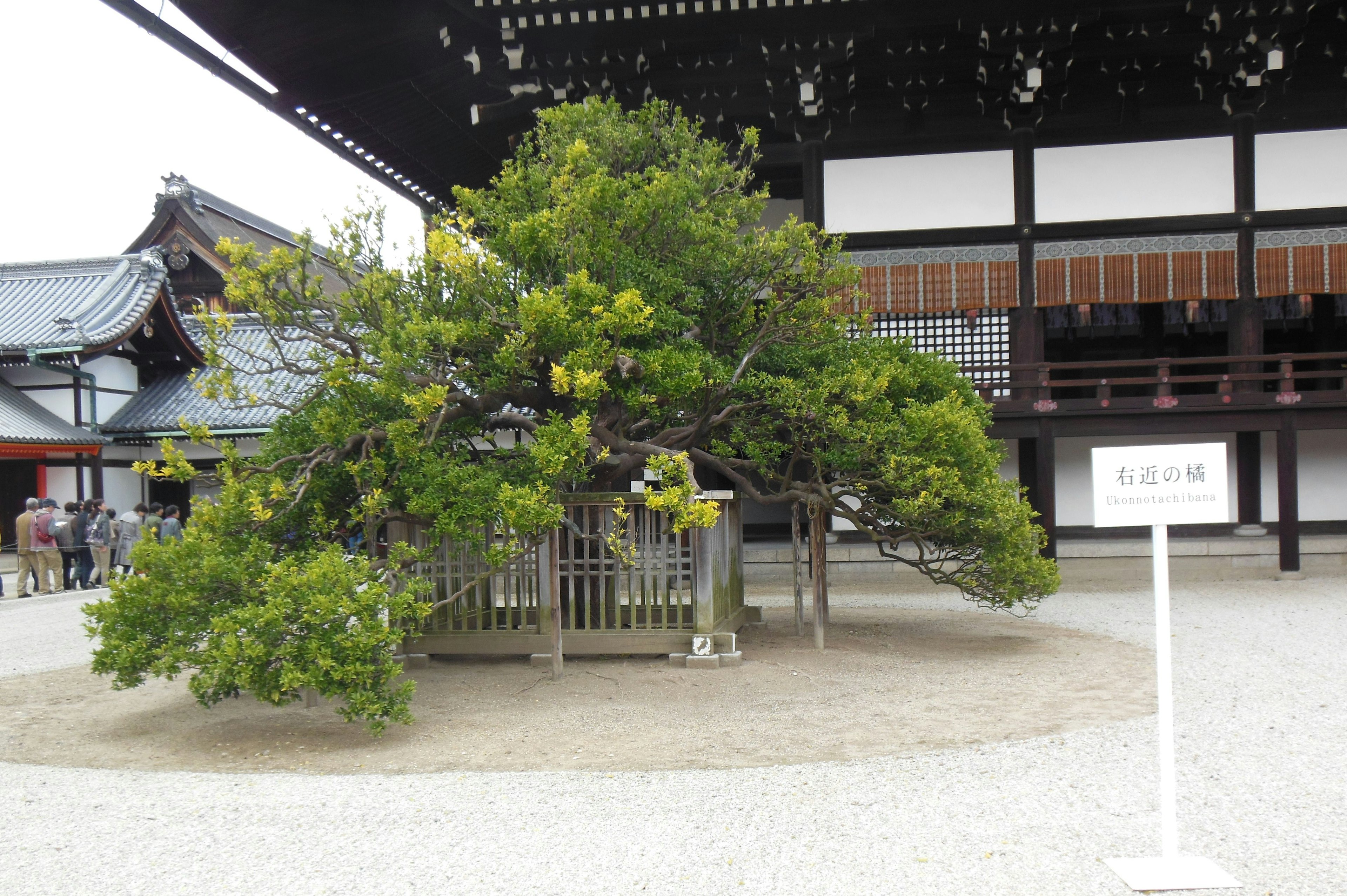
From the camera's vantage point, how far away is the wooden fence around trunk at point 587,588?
337 inches

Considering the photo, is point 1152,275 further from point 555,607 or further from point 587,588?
point 555,607

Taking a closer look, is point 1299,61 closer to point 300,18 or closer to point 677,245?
point 677,245

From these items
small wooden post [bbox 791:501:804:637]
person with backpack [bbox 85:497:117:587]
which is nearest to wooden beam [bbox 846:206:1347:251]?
small wooden post [bbox 791:501:804:637]

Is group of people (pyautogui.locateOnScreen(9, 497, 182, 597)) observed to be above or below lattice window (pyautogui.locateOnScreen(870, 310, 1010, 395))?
below

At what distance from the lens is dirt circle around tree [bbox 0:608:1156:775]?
19.9 ft

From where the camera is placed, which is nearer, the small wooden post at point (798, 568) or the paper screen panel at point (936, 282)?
the small wooden post at point (798, 568)

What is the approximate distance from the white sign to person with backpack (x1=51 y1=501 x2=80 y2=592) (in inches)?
678

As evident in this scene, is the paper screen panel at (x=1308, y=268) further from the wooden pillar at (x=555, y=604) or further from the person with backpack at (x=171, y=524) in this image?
the person with backpack at (x=171, y=524)

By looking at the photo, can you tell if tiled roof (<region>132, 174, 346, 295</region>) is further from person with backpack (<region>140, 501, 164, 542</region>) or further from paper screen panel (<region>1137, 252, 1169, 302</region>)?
paper screen panel (<region>1137, 252, 1169, 302</region>)

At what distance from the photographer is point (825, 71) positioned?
1279 centimetres

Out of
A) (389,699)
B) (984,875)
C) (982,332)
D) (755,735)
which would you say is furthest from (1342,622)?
(389,699)

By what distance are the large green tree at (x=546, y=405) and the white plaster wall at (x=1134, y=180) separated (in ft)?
17.9

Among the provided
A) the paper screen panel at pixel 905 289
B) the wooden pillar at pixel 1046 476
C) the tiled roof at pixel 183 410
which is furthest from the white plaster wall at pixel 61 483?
the wooden pillar at pixel 1046 476

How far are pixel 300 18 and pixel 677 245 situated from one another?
6.48 m
